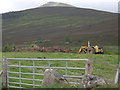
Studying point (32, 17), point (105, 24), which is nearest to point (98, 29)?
point (105, 24)

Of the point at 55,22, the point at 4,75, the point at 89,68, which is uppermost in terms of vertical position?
the point at 55,22

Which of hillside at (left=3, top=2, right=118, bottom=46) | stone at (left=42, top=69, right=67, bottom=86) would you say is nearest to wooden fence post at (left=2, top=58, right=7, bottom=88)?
stone at (left=42, top=69, right=67, bottom=86)

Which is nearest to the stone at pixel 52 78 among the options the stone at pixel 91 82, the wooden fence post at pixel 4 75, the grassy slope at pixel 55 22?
the stone at pixel 91 82

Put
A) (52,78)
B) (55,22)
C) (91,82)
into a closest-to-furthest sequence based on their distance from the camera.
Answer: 1. (91,82)
2. (52,78)
3. (55,22)

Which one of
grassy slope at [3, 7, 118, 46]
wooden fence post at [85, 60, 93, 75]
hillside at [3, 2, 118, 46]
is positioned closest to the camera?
wooden fence post at [85, 60, 93, 75]

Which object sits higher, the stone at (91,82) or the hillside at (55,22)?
the hillside at (55,22)

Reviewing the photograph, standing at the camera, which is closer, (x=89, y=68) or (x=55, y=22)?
(x=89, y=68)

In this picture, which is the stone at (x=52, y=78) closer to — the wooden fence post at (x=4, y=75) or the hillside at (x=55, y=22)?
the wooden fence post at (x=4, y=75)

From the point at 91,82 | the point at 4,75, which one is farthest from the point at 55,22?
the point at 91,82

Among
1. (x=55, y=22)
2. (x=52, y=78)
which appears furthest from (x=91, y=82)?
(x=55, y=22)

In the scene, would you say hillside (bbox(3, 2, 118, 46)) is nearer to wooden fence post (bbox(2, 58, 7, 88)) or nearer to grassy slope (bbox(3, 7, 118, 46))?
grassy slope (bbox(3, 7, 118, 46))

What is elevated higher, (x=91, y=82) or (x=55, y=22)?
(x=55, y=22)

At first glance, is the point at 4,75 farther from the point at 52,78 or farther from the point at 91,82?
the point at 91,82

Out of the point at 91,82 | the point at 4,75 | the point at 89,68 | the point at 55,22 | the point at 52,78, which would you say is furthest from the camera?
the point at 55,22
